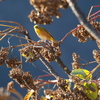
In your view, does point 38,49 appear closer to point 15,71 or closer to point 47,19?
point 15,71

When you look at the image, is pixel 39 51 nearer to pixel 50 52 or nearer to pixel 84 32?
pixel 50 52

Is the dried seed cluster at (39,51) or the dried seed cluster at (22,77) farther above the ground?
the dried seed cluster at (39,51)

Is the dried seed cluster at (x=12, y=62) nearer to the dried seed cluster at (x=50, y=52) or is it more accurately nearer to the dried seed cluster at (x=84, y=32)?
the dried seed cluster at (x=50, y=52)

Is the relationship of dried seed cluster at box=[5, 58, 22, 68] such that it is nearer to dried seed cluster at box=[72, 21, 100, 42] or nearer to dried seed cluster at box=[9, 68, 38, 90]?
dried seed cluster at box=[9, 68, 38, 90]

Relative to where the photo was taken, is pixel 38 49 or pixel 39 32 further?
A: pixel 39 32

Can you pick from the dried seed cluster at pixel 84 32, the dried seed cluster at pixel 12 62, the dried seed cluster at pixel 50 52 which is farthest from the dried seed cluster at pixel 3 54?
the dried seed cluster at pixel 84 32

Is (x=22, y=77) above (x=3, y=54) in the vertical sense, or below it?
Result: below

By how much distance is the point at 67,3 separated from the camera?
395mm

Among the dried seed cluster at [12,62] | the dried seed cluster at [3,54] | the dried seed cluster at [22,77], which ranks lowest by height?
the dried seed cluster at [22,77]

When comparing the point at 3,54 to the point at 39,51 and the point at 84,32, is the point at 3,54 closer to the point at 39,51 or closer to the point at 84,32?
the point at 39,51

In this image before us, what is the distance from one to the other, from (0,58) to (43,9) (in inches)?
16.6

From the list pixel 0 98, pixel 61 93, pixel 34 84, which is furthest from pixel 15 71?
pixel 0 98

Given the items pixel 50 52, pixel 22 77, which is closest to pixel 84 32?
pixel 50 52

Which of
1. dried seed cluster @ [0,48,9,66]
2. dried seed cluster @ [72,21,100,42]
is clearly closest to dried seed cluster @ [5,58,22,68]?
dried seed cluster @ [0,48,9,66]
